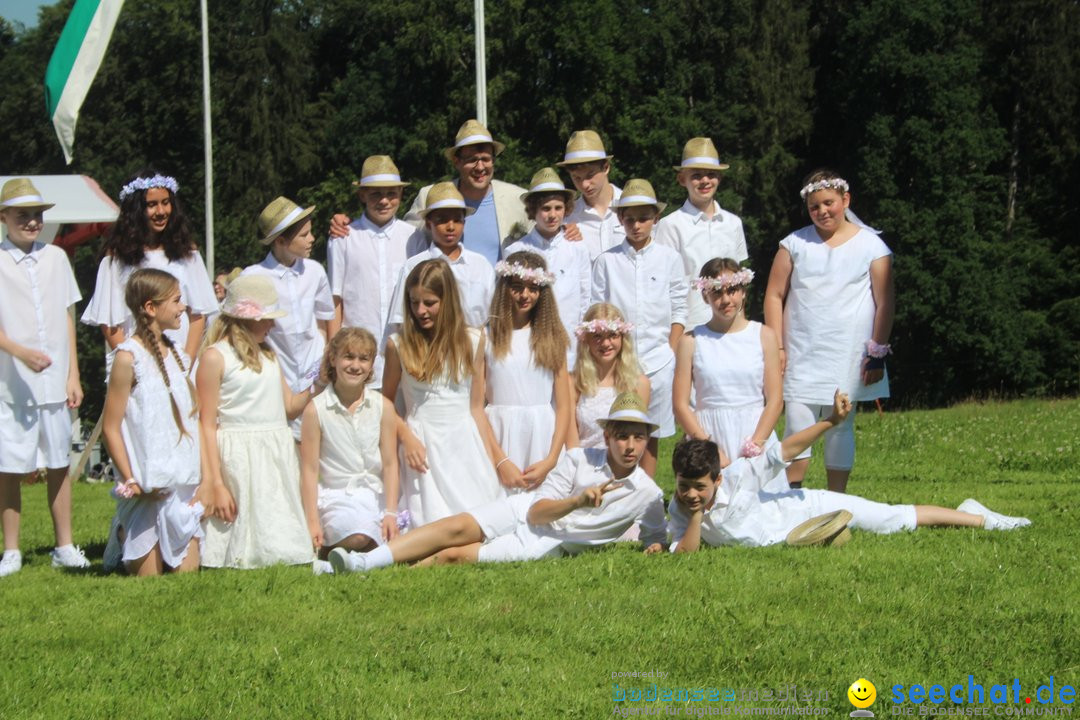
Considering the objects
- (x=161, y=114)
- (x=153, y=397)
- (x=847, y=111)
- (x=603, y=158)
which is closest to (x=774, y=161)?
(x=847, y=111)

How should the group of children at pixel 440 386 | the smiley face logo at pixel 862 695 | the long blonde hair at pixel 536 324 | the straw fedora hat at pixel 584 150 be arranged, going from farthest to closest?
the straw fedora hat at pixel 584 150 → the long blonde hair at pixel 536 324 → the group of children at pixel 440 386 → the smiley face logo at pixel 862 695

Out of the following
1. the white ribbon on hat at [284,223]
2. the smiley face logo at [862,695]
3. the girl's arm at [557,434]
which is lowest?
the smiley face logo at [862,695]

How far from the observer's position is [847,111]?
43.9 m

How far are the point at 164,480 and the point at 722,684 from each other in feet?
12.6

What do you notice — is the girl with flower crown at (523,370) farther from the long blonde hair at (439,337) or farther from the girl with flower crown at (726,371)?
the girl with flower crown at (726,371)

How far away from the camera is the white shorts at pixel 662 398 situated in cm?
971

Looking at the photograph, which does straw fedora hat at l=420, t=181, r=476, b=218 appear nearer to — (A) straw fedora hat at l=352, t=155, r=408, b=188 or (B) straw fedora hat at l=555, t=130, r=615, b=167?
Answer: (A) straw fedora hat at l=352, t=155, r=408, b=188

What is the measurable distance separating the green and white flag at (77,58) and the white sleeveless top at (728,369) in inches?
261

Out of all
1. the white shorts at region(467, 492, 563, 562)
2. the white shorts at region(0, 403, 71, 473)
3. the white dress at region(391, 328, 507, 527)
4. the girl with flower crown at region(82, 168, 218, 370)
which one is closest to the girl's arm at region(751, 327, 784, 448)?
the white shorts at region(467, 492, 563, 562)

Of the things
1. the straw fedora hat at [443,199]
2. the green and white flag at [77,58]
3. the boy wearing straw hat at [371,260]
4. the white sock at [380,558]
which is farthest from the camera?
the green and white flag at [77,58]

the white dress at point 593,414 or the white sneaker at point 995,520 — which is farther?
the white dress at point 593,414

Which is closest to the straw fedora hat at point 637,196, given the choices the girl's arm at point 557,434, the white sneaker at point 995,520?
the girl's arm at point 557,434

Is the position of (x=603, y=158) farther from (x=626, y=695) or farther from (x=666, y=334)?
(x=626, y=695)

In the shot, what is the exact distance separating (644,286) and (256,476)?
290 centimetres
